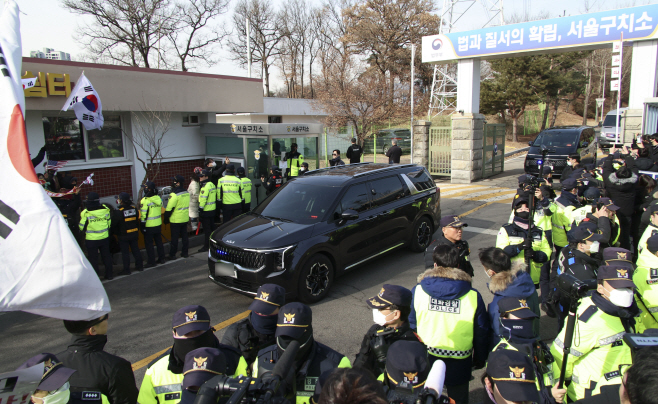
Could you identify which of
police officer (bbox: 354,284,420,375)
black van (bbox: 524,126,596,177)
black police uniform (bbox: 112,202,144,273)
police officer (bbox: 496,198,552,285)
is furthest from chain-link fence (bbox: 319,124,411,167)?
police officer (bbox: 354,284,420,375)

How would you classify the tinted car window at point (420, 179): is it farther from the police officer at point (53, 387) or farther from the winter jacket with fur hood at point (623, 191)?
the police officer at point (53, 387)

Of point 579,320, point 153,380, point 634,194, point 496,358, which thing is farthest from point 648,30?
point 153,380

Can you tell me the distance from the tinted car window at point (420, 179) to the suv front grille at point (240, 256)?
3.77m

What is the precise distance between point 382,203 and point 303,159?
6.49m

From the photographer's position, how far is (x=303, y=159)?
45.5 ft

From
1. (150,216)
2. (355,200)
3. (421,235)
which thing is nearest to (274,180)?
(150,216)

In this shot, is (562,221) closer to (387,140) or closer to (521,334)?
(521,334)

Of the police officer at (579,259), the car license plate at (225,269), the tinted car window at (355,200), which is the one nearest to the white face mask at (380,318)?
the police officer at (579,259)

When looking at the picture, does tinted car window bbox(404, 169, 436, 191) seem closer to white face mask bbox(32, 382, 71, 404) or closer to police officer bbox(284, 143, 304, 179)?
police officer bbox(284, 143, 304, 179)

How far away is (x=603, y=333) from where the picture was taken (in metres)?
2.84

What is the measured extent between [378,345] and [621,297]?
5.21 feet

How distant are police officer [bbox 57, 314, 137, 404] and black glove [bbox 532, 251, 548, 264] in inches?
163

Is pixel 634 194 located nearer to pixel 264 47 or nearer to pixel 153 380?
pixel 153 380

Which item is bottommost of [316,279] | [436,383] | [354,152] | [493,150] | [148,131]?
[316,279]
